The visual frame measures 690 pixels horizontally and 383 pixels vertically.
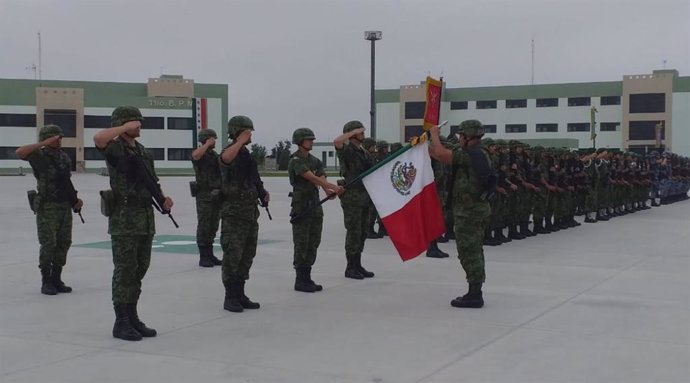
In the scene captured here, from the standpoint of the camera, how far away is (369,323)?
6637 mm

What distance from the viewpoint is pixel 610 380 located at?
495cm

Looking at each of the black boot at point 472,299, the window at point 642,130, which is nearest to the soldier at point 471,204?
the black boot at point 472,299

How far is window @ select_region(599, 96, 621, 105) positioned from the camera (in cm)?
7125

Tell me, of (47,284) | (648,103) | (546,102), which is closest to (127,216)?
(47,284)

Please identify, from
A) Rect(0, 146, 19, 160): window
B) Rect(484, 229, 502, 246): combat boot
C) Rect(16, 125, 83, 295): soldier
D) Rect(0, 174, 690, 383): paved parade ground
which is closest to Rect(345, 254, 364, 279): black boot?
Rect(0, 174, 690, 383): paved parade ground

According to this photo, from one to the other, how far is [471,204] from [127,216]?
10.9 ft

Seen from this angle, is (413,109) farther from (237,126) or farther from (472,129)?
(237,126)

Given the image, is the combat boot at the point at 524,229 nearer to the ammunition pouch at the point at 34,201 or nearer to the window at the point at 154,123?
the ammunition pouch at the point at 34,201

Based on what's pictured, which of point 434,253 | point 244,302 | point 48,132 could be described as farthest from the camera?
point 434,253

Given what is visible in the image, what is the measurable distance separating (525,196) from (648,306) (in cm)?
645

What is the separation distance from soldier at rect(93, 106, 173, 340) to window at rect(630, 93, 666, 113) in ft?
231

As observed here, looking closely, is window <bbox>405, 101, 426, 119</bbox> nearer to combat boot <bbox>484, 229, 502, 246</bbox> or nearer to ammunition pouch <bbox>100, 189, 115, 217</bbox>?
combat boot <bbox>484, 229, 502, 246</bbox>

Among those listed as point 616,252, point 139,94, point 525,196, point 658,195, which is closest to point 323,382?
point 616,252

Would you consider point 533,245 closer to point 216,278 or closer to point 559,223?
point 559,223
